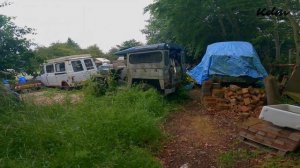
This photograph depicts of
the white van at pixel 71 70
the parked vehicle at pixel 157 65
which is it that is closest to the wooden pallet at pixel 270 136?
the parked vehicle at pixel 157 65

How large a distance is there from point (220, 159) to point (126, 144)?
1.62 m

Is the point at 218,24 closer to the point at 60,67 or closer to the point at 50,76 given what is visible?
the point at 60,67

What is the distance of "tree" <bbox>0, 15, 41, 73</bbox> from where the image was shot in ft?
22.6

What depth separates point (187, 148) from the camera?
16.7ft

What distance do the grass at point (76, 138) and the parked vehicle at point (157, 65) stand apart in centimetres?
290

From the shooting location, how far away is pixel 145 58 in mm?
8898

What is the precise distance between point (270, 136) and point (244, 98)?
3026mm

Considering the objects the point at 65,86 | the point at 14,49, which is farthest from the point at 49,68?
the point at 14,49

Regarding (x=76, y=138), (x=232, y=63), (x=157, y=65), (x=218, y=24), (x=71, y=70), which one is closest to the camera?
(x=76, y=138)

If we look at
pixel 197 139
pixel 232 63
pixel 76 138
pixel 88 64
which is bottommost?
pixel 197 139

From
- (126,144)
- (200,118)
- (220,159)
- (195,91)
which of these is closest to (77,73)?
(195,91)

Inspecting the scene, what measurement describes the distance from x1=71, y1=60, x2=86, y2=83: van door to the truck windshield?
15.4 feet

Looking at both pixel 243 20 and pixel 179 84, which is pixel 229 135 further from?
pixel 243 20

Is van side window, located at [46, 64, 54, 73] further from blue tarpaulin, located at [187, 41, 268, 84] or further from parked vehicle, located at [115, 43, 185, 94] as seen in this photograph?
blue tarpaulin, located at [187, 41, 268, 84]
